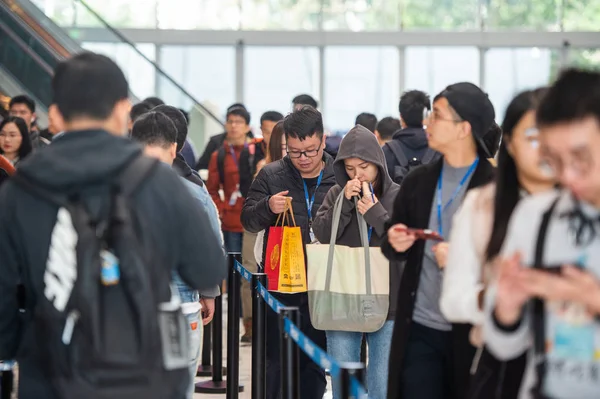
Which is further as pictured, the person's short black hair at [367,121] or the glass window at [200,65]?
the glass window at [200,65]

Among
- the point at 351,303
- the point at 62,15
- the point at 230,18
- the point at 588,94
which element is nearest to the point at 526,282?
the point at 588,94

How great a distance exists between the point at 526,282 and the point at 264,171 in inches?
159

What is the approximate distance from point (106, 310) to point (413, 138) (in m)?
5.72

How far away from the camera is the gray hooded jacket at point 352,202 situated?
5996 millimetres

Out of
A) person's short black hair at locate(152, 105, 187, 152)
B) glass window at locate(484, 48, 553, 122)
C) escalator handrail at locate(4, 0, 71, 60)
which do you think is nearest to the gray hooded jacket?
person's short black hair at locate(152, 105, 187, 152)

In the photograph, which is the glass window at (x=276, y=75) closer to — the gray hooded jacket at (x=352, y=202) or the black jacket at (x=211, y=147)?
the black jacket at (x=211, y=147)

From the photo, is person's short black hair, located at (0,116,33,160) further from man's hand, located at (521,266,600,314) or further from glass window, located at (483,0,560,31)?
glass window, located at (483,0,560,31)

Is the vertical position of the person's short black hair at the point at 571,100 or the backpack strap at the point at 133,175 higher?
the person's short black hair at the point at 571,100

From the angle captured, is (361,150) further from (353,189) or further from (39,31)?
(39,31)

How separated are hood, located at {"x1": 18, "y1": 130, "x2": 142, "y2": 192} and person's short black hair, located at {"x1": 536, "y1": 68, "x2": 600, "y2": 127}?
1.19 meters

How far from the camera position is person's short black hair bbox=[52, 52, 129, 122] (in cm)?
338

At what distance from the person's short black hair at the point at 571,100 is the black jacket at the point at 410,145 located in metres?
5.55

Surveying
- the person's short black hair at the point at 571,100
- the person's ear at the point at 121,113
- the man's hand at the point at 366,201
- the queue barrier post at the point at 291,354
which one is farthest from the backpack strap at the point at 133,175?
the man's hand at the point at 366,201

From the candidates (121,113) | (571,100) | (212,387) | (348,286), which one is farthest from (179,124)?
(571,100)
